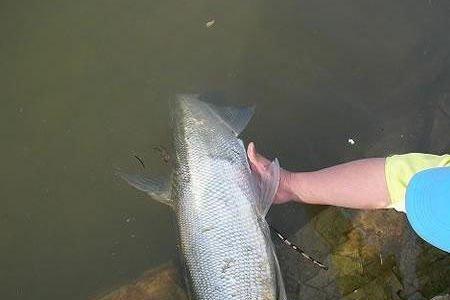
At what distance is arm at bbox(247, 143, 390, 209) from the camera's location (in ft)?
8.92

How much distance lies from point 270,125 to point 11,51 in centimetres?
144

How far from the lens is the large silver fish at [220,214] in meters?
2.54

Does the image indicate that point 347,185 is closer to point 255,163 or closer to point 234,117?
point 255,163

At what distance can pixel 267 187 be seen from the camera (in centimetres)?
265

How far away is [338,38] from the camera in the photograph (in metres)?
3.59

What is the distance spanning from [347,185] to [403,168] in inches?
11.4

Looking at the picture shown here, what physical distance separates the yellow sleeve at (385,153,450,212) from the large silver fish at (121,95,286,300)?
471 millimetres

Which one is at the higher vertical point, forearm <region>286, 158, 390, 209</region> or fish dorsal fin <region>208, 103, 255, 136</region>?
fish dorsal fin <region>208, 103, 255, 136</region>

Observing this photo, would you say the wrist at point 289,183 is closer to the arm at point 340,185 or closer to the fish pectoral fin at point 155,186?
the arm at point 340,185

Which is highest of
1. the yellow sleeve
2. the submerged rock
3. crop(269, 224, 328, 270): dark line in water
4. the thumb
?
the yellow sleeve

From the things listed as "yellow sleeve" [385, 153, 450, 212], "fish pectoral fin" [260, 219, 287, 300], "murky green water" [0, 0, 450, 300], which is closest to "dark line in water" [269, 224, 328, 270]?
"murky green water" [0, 0, 450, 300]

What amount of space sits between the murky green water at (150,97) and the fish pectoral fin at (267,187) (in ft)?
2.24

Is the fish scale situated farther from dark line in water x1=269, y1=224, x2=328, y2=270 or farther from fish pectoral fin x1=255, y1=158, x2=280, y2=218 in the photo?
dark line in water x1=269, y1=224, x2=328, y2=270

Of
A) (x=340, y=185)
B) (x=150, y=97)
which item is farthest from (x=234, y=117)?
(x=150, y=97)
